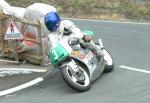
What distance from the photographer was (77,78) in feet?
36.0

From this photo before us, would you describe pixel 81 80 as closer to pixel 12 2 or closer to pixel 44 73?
pixel 44 73

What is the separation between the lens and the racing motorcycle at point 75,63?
10867 millimetres

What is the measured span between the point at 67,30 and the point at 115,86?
165 centimetres

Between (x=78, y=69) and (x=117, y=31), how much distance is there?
7712 mm

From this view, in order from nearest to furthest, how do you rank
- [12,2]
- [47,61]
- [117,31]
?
[47,61]
[117,31]
[12,2]

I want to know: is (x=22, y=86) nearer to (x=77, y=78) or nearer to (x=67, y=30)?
(x=77, y=78)

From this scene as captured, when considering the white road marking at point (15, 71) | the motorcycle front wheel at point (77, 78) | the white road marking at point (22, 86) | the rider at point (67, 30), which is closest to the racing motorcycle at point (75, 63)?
the motorcycle front wheel at point (77, 78)

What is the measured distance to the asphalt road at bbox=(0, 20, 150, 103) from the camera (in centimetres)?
1041

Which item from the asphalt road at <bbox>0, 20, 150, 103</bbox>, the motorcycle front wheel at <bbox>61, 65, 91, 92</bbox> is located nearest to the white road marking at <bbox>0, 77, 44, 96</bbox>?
the asphalt road at <bbox>0, 20, 150, 103</bbox>

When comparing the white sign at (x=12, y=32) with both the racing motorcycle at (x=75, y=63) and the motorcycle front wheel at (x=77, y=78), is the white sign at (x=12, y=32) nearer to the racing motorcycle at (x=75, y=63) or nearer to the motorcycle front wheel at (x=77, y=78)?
the racing motorcycle at (x=75, y=63)

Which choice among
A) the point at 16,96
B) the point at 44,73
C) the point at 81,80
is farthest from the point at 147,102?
the point at 44,73

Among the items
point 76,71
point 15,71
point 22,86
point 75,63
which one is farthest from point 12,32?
point 76,71

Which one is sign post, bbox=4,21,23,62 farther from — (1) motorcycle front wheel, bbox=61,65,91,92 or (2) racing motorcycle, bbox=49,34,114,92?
(1) motorcycle front wheel, bbox=61,65,91,92

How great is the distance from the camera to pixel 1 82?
1191cm
